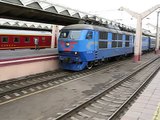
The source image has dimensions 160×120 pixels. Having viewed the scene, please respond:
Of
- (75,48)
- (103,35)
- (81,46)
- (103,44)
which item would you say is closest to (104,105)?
(81,46)

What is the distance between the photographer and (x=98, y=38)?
18.1 meters

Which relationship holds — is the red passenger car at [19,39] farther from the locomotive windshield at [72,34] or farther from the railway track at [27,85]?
the railway track at [27,85]

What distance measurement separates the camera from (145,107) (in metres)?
9.29

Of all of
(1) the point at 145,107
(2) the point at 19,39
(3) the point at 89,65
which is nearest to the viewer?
(1) the point at 145,107

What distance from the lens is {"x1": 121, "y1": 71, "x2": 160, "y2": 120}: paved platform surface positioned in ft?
26.9

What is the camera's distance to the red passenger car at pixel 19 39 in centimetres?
2420

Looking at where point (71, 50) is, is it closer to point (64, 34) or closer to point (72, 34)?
point (72, 34)

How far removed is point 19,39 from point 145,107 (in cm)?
1974

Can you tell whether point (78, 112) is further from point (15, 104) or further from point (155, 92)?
point (155, 92)

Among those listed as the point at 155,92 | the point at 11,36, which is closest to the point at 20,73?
the point at 155,92

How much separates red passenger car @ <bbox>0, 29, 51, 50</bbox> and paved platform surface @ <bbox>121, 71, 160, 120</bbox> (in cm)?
1632

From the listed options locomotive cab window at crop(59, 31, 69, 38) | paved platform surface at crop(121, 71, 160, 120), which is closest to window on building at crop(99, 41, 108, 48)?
locomotive cab window at crop(59, 31, 69, 38)

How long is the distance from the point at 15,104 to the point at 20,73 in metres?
5.41

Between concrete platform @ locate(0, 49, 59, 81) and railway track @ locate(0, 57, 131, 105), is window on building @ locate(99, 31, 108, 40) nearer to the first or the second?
railway track @ locate(0, 57, 131, 105)
